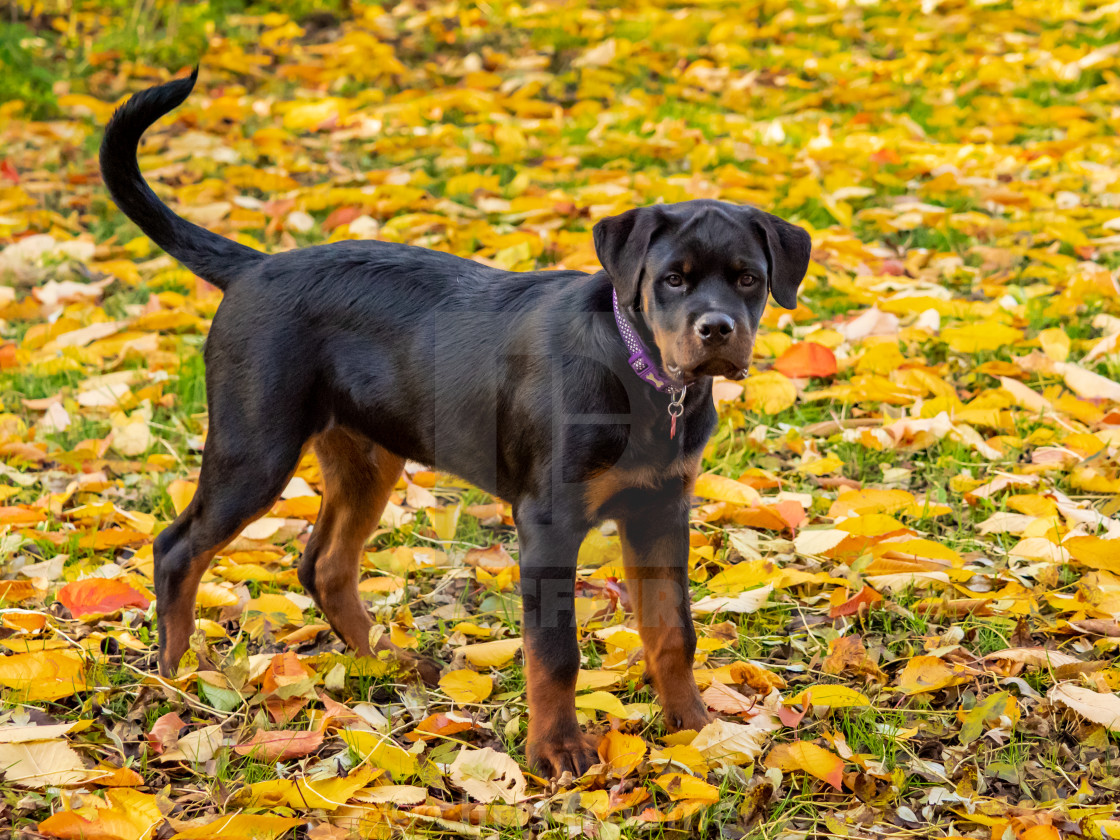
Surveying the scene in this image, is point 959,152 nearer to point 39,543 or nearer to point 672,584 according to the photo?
point 672,584

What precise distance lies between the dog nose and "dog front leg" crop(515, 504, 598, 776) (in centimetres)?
59

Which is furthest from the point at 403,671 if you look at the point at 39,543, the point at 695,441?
the point at 39,543

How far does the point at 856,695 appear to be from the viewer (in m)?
2.89

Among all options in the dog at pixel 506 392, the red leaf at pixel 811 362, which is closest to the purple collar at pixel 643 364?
the dog at pixel 506 392

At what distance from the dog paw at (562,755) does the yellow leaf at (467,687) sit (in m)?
0.32

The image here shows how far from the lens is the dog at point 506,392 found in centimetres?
279

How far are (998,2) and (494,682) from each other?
896cm

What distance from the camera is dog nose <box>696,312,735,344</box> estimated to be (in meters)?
2.61

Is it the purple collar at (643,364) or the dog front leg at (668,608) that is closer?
the purple collar at (643,364)

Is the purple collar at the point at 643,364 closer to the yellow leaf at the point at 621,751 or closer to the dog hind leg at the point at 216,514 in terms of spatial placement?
the yellow leaf at the point at 621,751

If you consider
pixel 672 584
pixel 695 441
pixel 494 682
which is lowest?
pixel 494 682

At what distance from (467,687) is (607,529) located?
1222 millimetres

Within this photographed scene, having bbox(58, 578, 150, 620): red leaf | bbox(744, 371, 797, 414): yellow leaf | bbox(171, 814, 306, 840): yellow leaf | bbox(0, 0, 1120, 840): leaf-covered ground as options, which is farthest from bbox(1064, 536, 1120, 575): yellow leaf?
bbox(58, 578, 150, 620): red leaf

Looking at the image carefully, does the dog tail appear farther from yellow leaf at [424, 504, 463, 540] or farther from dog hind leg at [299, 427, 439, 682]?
yellow leaf at [424, 504, 463, 540]
